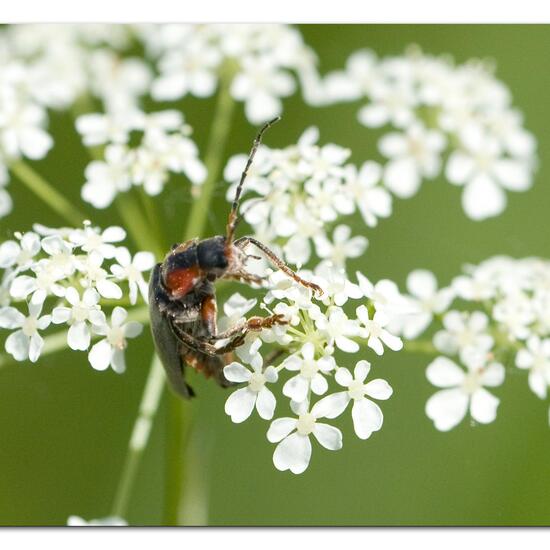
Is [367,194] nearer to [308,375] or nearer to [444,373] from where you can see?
[444,373]

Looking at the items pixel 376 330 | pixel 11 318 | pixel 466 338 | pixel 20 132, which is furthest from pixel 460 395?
pixel 20 132

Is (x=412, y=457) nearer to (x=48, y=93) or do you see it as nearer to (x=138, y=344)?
(x=138, y=344)

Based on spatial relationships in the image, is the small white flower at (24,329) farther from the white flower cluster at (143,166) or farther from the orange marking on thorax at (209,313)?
the white flower cluster at (143,166)

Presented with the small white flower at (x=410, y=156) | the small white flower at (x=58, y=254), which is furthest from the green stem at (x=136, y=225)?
the small white flower at (x=410, y=156)

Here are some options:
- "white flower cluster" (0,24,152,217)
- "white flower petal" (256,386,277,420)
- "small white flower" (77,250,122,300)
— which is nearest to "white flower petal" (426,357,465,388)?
"white flower petal" (256,386,277,420)

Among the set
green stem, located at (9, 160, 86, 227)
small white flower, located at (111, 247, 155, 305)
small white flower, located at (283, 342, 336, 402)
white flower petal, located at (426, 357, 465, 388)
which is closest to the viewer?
small white flower, located at (283, 342, 336, 402)

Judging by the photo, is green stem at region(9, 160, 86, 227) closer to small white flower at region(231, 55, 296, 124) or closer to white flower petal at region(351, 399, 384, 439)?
small white flower at region(231, 55, 296, 124)
